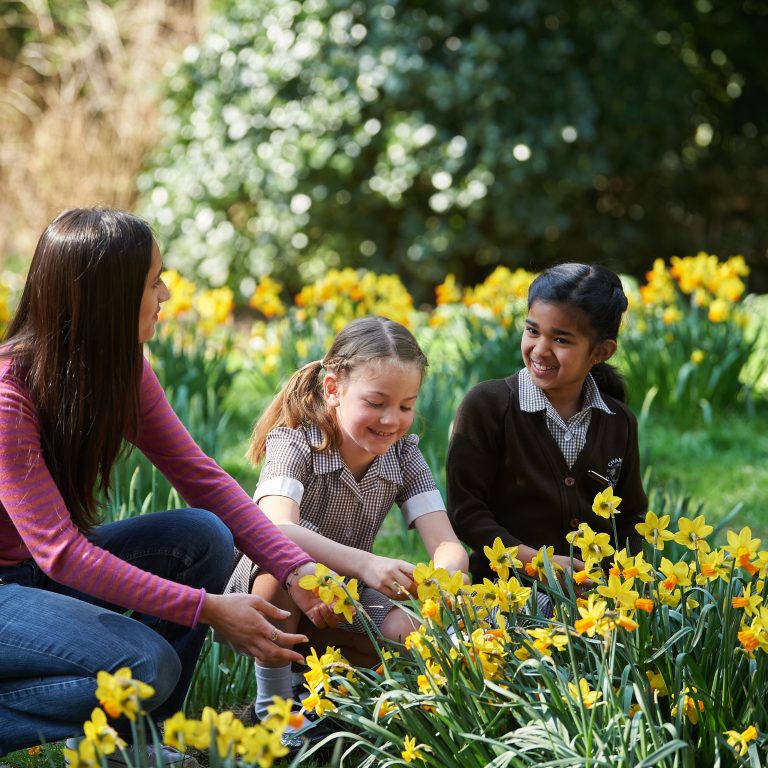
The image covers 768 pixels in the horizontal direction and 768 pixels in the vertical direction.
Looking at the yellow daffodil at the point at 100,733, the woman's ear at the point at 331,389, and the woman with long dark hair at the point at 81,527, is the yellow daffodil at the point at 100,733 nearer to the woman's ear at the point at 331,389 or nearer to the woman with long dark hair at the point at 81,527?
the woman with long dark hair at the point at 81,527

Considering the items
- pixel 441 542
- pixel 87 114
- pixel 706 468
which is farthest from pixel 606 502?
pixel 87 114

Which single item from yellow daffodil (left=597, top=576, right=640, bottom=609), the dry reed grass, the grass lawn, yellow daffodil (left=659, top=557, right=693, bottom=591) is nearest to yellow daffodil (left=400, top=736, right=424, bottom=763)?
yellow daffodil (left=597, top=576, right=640, bottom=609)

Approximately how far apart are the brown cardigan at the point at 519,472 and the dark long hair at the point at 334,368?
0.22m

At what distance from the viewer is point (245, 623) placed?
1809 mm

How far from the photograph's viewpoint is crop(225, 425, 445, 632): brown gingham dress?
221cm

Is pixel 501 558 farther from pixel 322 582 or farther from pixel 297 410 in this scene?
pixel 297 410

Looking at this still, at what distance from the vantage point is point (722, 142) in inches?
352

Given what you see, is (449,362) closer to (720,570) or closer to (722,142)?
(720,570)

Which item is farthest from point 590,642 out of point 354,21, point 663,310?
point 354,21

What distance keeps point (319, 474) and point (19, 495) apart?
2.16ft

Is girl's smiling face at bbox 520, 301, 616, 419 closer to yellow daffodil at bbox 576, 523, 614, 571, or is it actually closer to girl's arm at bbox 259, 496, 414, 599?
girl's arm at bbox 259, 496, 414, 599

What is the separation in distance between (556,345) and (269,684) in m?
0.94

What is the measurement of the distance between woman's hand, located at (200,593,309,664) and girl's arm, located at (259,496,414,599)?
23 cm

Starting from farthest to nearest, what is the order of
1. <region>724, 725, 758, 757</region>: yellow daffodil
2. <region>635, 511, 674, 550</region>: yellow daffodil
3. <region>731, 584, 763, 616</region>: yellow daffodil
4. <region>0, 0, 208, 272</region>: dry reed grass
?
<region>0, 0, 208, 272</region>: dry reed grass, <region>635, 511, 674, 550</region>: yellow daffodil, <region>731, 584, 763, 616</region>: yellow daffodil, <region>724, 725, 758, 757</region>: yellow daffodil
